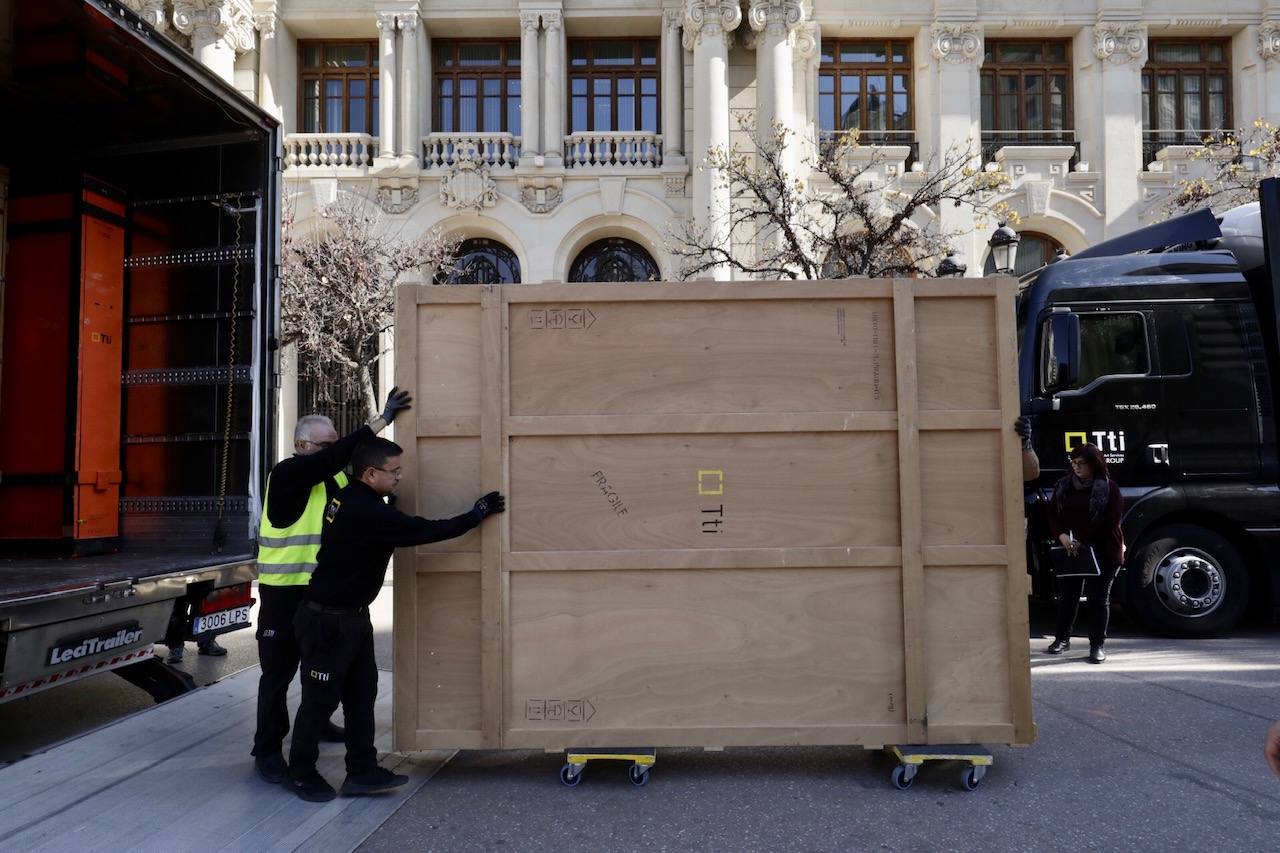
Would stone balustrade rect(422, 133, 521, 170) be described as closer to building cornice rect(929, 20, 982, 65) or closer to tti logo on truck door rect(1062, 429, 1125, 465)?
building cornice rect(929, 20, 982, 65)

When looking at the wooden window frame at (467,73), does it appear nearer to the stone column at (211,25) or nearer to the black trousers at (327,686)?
the stone column at (211,25)

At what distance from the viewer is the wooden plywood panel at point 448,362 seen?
426cm

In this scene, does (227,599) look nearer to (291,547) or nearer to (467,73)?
(291,547)

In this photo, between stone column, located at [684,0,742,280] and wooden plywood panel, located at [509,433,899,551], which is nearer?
wooden plywood panel, located at [509,433,899,551]

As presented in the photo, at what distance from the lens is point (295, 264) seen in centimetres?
1559

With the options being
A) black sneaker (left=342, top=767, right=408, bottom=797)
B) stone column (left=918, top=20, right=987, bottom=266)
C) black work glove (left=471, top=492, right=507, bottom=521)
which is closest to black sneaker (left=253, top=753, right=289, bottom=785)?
black sneaker (left=342, top=767, right=408, bottom=797)

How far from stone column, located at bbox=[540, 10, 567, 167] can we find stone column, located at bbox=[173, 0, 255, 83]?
643 centimetres

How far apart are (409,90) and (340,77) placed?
2477 millimetres

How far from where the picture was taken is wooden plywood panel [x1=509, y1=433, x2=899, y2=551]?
4.18 m

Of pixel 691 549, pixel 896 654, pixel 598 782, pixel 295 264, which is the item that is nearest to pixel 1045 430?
pixel 896 654

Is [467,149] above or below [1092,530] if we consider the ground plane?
above

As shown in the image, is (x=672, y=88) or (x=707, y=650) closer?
(x=707, y=650)

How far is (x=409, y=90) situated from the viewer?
18188mm

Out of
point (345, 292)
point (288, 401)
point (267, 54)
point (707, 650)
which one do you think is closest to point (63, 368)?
point (707, 650)
